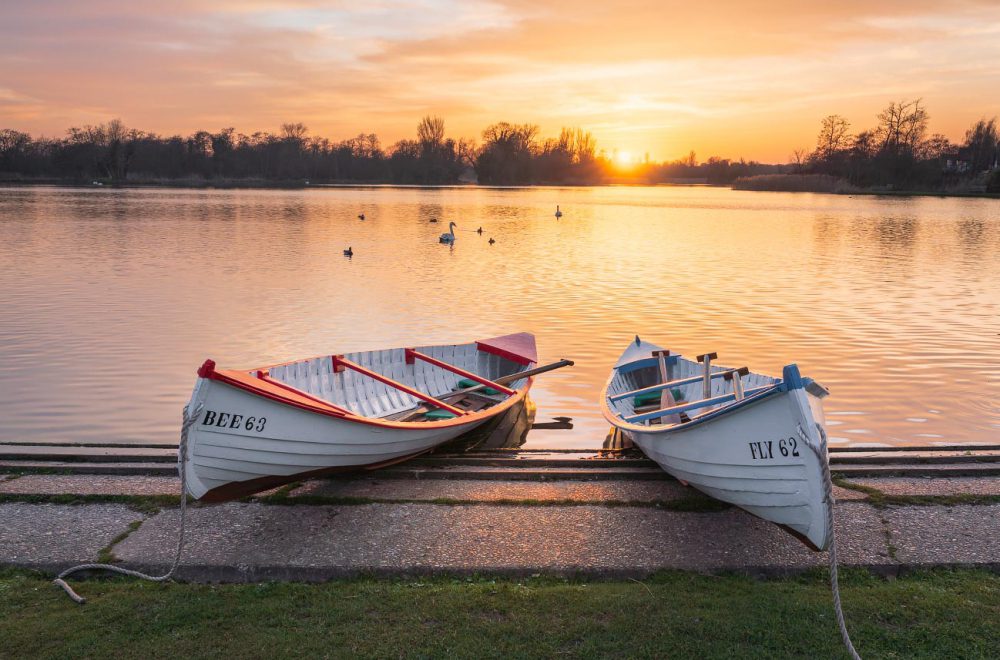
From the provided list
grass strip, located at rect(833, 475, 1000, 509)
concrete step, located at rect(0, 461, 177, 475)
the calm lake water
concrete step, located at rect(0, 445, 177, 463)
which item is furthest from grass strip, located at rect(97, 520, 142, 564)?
grass strip, located at rect(833, 475, 1000, 509)

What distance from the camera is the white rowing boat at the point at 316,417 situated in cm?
607

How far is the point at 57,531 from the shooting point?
237 inches

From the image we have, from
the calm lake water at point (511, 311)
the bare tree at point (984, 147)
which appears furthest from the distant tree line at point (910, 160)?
the calm lake water at point (511, 311)

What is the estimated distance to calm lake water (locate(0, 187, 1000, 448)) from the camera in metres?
12.6

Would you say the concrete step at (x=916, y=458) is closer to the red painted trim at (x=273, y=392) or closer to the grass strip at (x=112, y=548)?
the red painted trim at (x=273, y=392)

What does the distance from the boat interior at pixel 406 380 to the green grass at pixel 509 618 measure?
323 cm

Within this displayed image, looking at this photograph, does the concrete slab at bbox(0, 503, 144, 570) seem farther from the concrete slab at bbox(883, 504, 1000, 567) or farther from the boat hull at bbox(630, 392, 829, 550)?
the concrete slab at bbox(883, 504, 1000, 567)

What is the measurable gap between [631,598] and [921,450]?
6437 millimetres

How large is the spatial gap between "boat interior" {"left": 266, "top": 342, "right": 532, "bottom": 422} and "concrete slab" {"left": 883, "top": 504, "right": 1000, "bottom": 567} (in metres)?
4.98

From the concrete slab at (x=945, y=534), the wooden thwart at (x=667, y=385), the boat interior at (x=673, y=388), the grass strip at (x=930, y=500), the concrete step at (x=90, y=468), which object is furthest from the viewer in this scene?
the wooden thwart at (x=667, y=385)

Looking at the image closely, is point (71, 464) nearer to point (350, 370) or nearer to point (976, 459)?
point (350, 370)

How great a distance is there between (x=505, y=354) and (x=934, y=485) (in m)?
6.46

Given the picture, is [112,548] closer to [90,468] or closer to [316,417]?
[316,417]

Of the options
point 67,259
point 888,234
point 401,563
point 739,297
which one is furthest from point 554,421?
point 888,234
